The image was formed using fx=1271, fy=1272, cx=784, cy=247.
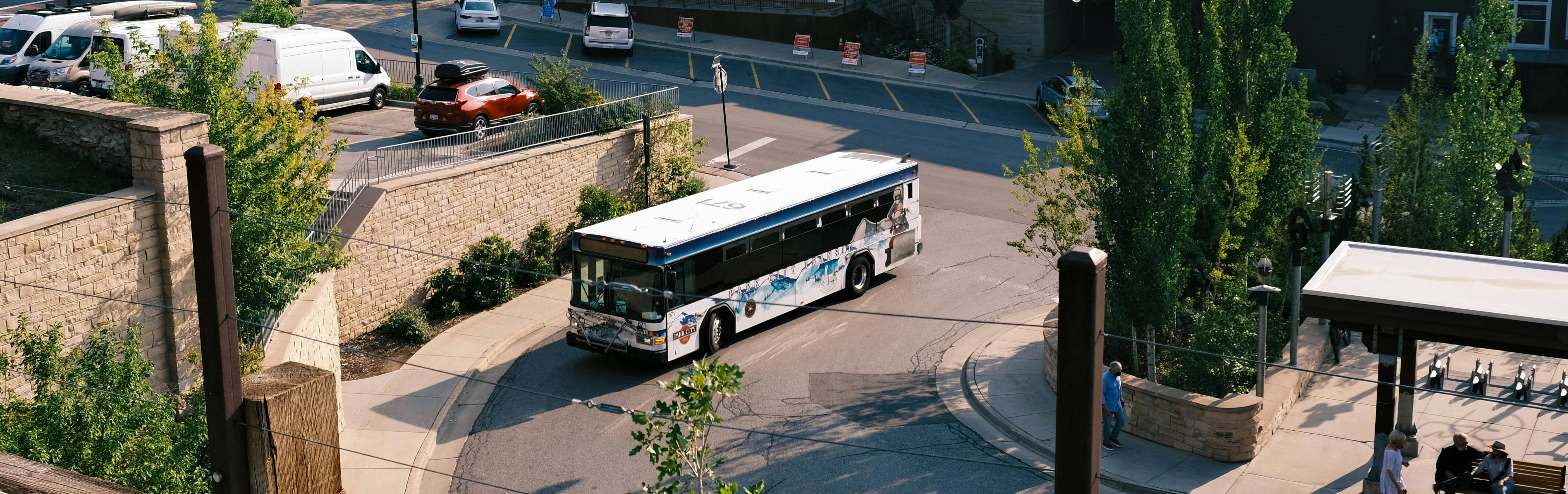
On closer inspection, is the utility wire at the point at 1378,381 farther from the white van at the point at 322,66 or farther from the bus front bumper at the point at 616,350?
the white van at the point at 322,66

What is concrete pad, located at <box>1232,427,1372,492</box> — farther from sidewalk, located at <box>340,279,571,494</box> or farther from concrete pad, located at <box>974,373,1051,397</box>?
sidewalk, located at <box>340,279,571,494</box>

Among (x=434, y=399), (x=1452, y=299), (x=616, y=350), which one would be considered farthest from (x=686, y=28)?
(x=1452, y=299)

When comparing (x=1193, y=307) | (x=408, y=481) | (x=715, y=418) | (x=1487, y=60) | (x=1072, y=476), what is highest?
(x=1487, y=60)

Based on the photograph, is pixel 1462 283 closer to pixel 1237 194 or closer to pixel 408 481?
pixel 1237 194

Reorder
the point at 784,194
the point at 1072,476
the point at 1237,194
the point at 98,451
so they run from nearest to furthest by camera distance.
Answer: the point at 1072,476 → the point at 98,451 → the point at 1237,194 → the point at 784,194

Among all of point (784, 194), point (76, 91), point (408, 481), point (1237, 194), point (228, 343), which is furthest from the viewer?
point (76, 91)

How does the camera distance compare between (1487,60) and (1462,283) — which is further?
(1487,60)

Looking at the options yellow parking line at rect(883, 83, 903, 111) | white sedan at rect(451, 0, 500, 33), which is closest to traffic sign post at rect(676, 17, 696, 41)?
white sedan at rect(451, 0, 500, 33)

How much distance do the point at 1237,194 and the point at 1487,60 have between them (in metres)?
5.35

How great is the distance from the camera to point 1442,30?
4194 centimetres

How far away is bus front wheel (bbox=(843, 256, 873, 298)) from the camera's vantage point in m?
25.0

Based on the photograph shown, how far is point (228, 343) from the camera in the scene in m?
9.50

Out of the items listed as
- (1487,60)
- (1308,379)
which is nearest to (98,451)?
(1308,379)

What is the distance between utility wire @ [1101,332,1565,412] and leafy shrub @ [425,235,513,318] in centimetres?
1180
